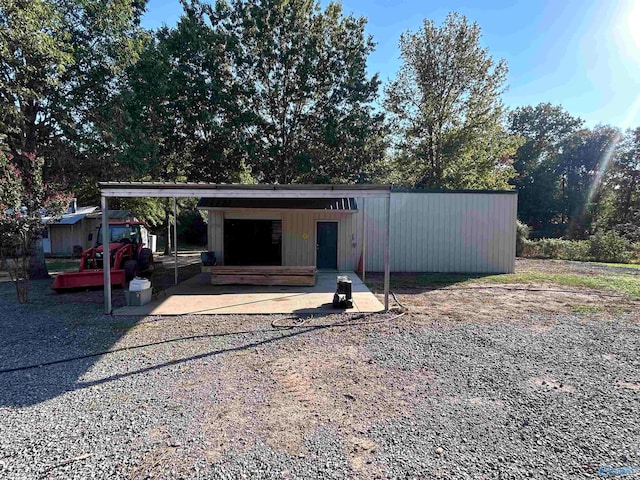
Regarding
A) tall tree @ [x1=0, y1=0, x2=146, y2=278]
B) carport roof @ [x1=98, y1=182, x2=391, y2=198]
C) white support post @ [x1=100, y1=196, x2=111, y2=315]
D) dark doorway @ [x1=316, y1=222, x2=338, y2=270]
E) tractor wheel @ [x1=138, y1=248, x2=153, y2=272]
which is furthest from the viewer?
dark doorway @ [x1=316, y1=222, x2=338, y2=270]

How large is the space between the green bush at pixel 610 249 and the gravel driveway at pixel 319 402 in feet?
51.0

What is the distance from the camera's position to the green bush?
17.6 m

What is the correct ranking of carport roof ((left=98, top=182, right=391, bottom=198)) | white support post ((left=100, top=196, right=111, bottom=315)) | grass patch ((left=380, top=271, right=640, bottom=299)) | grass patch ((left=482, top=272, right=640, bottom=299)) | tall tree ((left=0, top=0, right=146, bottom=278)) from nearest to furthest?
white support post ((left=100, top=196, right=111, bottom=315))
carport roof ((left=98, top=182, right=391, bottom=198))
tall tree ((left=0, top=0, right=146, bottom=278))
grass patch ((left=482, top=272, right=640, bottom=299))
grass patch ((left=380, top=271, right=640, bottom=299))

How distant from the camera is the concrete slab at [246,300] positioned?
6.74 m

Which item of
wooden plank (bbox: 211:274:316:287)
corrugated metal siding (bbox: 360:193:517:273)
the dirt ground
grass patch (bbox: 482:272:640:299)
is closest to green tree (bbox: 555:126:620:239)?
grass patch (bbox: 482:272:640:299)

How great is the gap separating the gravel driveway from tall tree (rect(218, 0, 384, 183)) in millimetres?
10290

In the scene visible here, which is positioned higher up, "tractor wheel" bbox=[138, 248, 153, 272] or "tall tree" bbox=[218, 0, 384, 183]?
"tall tree" bbox=[218, 0, 384, 183]

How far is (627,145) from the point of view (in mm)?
31078

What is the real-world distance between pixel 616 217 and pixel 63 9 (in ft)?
123

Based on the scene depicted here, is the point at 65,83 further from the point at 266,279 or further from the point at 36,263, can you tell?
the point at 266,279

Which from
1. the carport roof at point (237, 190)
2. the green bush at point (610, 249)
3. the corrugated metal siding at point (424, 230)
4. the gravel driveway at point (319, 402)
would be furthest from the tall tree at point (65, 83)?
the green bush at point (610, 249)

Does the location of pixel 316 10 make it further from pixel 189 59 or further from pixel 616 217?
pixel 616 217

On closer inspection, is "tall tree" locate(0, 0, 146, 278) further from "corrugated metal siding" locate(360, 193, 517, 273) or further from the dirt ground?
the dirt ground

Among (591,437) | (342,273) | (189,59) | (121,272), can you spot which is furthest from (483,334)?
(189,59)
